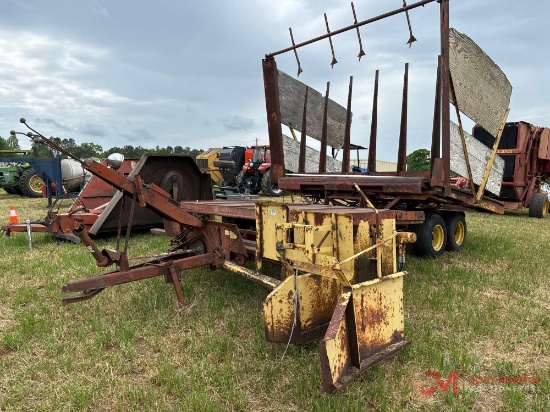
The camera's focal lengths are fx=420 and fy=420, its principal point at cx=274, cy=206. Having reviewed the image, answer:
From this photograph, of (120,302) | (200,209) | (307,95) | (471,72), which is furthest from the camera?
(307,95)

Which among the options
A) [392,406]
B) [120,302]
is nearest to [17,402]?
[120,302]

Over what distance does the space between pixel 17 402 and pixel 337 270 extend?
183 centimetres

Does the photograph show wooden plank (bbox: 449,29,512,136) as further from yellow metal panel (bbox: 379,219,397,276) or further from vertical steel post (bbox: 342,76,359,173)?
yellow metal panel (bbox: 379,219,397,276)

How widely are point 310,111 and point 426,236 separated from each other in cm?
237

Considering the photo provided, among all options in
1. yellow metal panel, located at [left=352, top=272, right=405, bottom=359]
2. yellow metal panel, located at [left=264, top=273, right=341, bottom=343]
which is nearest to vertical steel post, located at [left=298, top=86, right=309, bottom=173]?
yellow metal panel, located at [left=264, top=273, right=341, bottom=343]

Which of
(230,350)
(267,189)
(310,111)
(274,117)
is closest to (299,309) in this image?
(230,350)

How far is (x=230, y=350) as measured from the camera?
2740mm

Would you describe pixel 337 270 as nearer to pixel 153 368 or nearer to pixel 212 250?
pixel 153 368

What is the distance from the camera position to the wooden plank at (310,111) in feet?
18.7

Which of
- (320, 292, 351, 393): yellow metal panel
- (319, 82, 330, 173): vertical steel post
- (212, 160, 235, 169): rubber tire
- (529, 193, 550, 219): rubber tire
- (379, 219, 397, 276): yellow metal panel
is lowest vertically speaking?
(529, 193, 550, 219): rubber tire

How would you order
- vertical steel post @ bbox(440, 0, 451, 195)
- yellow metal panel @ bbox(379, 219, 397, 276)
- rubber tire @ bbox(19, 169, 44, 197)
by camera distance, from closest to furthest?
yellow metal panel @ bbox(379, 219, 397, 276) → vertical steel post @ bbox(440, 0, 451, 195) → rubber tire @ bbox(19, 169, 44, 197)

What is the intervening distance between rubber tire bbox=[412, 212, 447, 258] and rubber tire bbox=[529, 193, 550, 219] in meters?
6.45

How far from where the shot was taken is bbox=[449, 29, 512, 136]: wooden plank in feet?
13.2

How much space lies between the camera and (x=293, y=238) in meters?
2.55
